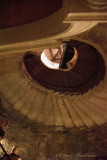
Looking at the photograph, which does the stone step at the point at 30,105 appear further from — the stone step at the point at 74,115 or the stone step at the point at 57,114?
the stone step at the point at 74,115

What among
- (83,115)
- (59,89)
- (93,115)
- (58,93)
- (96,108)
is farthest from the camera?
(59,89)

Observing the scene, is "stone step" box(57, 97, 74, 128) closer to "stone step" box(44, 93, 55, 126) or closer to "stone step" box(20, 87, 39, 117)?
"stone step" box(44, 93, 55, 126)

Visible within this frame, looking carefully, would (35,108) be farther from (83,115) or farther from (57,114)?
(83,115)

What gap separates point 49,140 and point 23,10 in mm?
3843

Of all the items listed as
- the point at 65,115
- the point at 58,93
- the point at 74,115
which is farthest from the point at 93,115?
the point at 58,93

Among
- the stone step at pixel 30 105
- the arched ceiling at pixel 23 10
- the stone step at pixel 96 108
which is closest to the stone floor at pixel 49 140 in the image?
the stone step at pixel 30 105

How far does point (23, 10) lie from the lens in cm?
297

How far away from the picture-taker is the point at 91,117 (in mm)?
5523

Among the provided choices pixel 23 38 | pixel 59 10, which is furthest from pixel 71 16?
pixel 23 38

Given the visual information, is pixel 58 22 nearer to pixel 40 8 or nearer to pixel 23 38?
pixel 40 8

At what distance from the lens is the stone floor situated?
5531 millimetres

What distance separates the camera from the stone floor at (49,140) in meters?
5.53

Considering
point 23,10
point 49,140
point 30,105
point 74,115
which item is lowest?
point 49,140

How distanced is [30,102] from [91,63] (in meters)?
2.01
